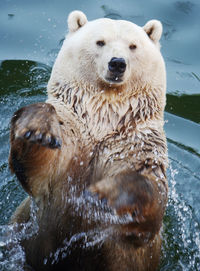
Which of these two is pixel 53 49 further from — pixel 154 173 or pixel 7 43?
pixel 154 173

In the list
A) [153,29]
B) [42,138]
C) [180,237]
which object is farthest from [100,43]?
[180,237]

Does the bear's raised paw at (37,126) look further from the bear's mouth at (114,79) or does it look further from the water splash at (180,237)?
the water splash at (180,237)

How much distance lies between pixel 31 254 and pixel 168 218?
186 centimetres

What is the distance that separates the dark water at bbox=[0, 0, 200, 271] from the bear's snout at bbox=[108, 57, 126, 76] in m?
1.49

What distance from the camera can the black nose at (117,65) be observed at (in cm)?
464

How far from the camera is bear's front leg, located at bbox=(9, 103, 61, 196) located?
4246 millimetres

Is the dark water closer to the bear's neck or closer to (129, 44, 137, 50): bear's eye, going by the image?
the bear's neck

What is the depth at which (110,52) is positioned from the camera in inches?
187

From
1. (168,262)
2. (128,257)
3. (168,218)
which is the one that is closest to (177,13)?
(168,218)

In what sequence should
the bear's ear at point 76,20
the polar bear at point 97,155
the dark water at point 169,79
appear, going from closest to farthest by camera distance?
the polar bear at point 97,155 < the bear's ear at point 76,20 < the dark water at point 169,79

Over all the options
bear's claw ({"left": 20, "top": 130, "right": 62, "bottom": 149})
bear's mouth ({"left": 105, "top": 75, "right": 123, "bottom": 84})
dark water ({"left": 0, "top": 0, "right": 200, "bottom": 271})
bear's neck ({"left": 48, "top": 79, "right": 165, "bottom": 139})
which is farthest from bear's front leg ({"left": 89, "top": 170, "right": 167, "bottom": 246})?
dark water ({"left": 0, "top": 0, "right": 200, "bottom": 271})

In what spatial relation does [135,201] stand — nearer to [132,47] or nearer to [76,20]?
[132,47]

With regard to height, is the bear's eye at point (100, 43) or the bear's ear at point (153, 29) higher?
the bear's ear at point (153, 29)

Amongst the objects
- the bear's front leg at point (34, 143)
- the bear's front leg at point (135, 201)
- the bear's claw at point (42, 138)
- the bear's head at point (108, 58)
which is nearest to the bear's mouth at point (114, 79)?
the bear's head at point (108, 58)
